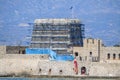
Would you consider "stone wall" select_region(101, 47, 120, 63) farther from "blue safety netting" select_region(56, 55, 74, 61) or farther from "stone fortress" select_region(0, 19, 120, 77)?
"blue safety netting" select_region(56, 55, 74, 61)

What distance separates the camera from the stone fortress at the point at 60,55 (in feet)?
318

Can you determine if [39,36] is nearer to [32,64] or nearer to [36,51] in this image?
[36,51]

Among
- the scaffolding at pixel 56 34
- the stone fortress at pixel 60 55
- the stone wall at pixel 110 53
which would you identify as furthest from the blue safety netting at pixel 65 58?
the scaffolding at pixel 56 34

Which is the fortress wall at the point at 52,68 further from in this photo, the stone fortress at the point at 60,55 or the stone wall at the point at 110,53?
the stone wall at the point at 110,53

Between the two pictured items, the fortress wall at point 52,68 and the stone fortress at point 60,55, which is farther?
the stone fortress at point 60,55

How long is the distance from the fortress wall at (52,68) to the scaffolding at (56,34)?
42.4ft

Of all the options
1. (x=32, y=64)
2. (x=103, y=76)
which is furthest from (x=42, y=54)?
(x=103, y=76)

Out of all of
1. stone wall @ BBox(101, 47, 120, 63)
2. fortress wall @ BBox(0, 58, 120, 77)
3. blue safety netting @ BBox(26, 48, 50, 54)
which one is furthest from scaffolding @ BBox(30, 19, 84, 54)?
fortress wall @ BBox(0, 58, 120, 77)

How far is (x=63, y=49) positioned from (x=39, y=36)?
429cm

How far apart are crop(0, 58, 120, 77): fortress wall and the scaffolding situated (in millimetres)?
12917

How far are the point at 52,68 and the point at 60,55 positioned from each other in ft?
27.9

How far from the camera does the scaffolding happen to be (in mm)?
111938

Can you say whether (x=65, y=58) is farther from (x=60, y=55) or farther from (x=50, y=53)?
(x=60, y=55)

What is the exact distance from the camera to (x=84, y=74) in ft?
320
